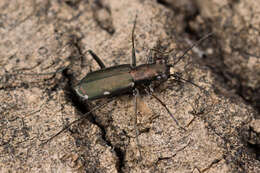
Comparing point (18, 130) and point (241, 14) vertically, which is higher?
point (241, 14)

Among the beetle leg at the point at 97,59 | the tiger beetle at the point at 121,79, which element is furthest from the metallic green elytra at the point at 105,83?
the beetle leg at the point at 97,59

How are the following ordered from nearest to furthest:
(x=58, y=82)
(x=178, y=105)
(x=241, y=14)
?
(x=178, y=105) < (x=58, y=82) < (x=241, y=14)

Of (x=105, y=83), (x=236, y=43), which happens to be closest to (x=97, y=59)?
(x=105, y=83)

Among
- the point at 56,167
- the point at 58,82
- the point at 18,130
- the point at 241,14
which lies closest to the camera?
the point at 56,167

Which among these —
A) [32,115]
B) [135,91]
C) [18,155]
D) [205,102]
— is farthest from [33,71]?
[205,102]

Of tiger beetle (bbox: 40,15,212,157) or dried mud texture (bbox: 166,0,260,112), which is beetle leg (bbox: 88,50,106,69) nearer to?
tiger beetle (bbox: 40,15,212,157)

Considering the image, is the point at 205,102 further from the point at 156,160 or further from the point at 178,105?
the point at 156,160

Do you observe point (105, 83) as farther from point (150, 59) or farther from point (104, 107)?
point (150, 59)
